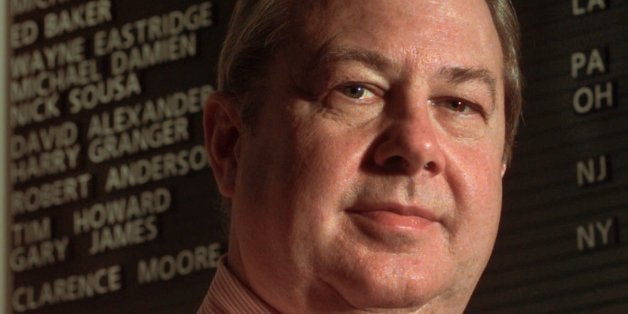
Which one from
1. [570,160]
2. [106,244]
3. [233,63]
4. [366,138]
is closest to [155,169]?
[106,244]

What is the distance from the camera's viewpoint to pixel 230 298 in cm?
130

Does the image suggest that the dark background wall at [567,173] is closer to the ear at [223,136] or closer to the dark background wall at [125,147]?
the dark background wall at [125,147]

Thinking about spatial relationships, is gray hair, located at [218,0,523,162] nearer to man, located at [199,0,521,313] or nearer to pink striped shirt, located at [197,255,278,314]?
man, located at [199,0,521,313]

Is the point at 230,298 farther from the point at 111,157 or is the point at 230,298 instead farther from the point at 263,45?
the point at 111,157

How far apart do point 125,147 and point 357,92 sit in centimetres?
99

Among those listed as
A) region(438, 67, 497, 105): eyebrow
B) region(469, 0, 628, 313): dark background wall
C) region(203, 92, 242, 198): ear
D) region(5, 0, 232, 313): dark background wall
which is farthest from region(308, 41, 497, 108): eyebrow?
region(5, 0, 232, 313): dark background wall

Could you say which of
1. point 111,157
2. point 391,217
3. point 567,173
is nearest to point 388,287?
point 391,217

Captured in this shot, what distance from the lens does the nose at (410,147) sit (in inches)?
47.2

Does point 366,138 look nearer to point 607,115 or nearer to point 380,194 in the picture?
point 380,194

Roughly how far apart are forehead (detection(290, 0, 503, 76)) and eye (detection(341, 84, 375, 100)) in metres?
0.03

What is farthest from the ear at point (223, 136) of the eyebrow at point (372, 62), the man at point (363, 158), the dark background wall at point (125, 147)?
the dark background wall at point (125, 147)

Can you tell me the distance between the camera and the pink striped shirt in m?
1.27

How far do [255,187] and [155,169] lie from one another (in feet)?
3.03

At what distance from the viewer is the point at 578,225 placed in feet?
5.72
